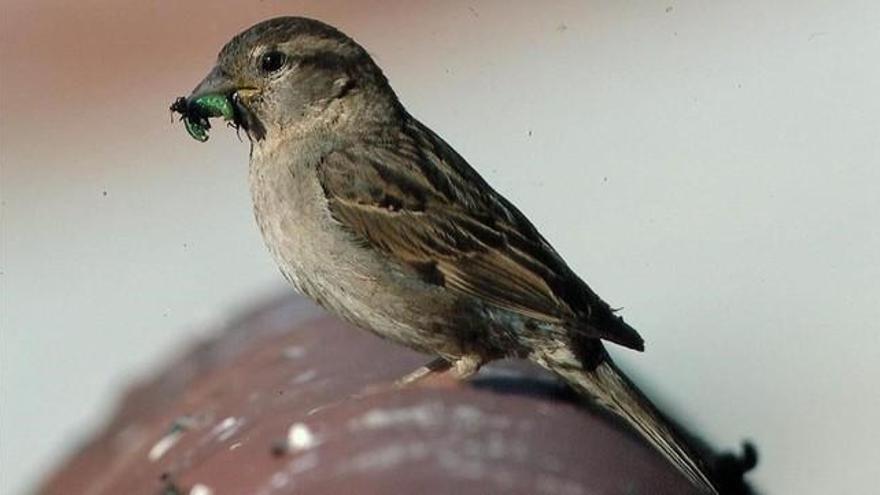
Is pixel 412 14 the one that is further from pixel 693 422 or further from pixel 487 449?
pixel 487 449

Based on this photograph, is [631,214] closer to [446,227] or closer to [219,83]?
[446,227]

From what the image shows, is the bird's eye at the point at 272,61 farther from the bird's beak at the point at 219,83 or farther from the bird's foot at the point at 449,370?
the bird's foot at the point at 449,370

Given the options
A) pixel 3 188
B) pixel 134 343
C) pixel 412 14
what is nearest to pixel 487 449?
pixel 134 343

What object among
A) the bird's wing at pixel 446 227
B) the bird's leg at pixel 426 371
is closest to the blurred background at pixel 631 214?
the bird's wing at pixel 446 227

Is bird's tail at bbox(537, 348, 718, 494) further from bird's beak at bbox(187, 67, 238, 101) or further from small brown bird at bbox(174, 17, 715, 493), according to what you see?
bird's beak at bbox(187, 67, 238, 101)

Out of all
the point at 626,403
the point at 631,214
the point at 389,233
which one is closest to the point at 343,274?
the point at 389,233

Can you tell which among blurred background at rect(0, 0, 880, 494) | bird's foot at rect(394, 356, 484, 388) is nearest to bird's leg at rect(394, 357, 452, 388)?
bird's foot at rect(394, 356, 484, 388)
